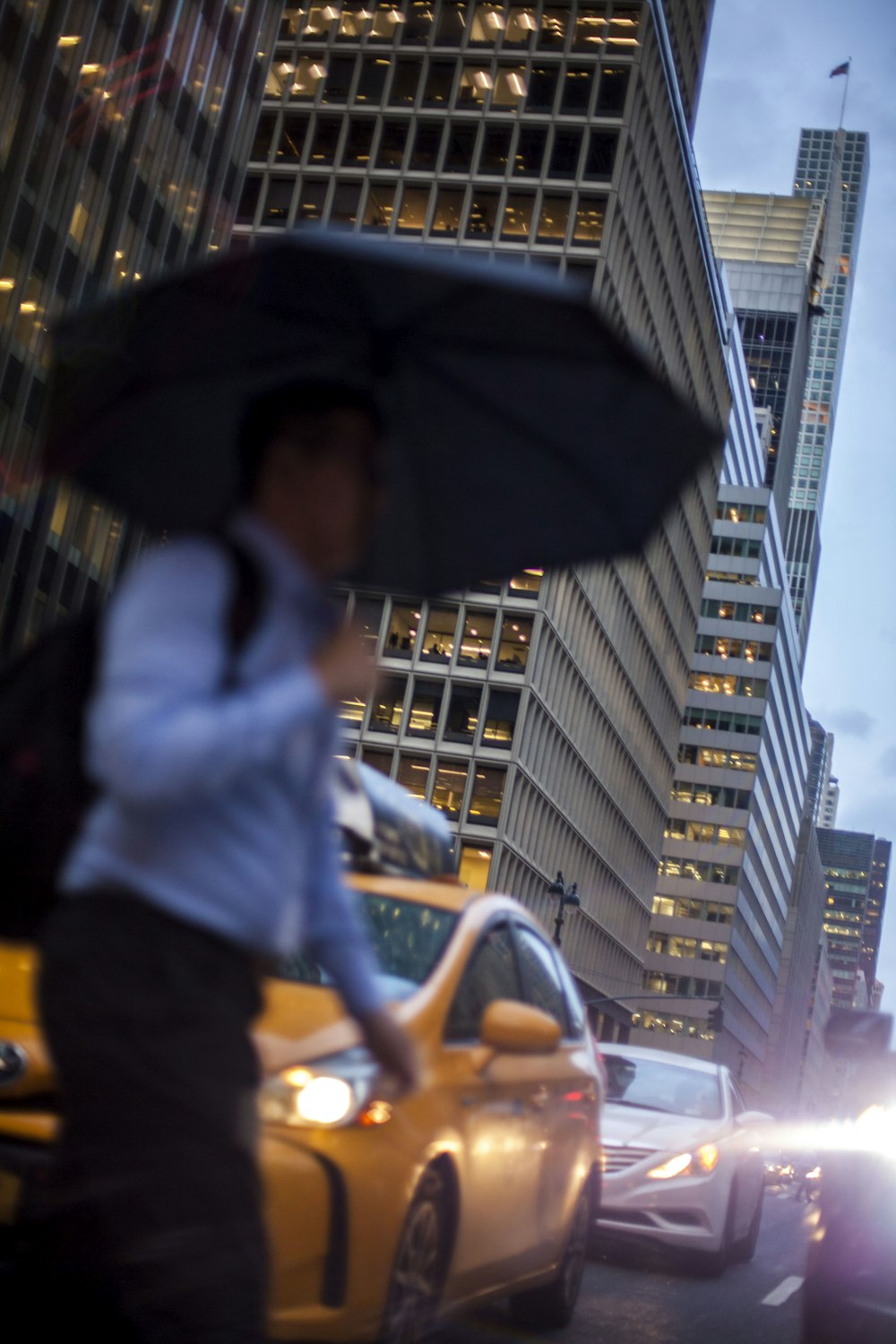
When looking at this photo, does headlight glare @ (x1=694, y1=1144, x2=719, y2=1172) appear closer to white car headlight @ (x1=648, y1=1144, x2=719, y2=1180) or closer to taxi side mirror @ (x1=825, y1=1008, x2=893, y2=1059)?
white car headlight @ (x1=648, y1=1144, x2=719, y2=1180)

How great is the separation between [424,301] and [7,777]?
1045 mm

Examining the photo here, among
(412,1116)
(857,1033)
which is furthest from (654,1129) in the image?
(412,1116)

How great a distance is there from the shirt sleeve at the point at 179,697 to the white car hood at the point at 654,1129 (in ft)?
30.3

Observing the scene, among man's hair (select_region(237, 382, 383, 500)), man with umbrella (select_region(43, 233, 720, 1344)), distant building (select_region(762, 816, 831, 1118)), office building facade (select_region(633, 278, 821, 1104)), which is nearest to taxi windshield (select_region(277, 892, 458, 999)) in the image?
man with umbrella (select_region(43, 233, 720, 1344))

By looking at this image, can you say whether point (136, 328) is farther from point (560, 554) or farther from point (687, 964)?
point (687, 964)

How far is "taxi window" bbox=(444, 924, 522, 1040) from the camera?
5.52 metres

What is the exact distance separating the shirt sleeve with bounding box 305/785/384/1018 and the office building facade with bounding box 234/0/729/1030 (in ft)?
184

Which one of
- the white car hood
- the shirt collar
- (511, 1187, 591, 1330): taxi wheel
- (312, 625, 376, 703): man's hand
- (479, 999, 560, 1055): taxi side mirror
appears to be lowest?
(511, 1187, 591, 1330): taxi wheel

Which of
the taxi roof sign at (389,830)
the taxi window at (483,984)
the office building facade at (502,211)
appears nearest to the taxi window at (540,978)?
the taxi window at (483,984)

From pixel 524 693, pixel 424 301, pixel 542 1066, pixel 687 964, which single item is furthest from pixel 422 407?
pixel 687 964

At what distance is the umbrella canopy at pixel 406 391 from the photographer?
2650 millimetres

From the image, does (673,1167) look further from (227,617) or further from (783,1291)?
(227,617)

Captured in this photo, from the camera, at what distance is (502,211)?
6531 centimetres

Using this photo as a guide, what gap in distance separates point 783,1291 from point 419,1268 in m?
6.41
